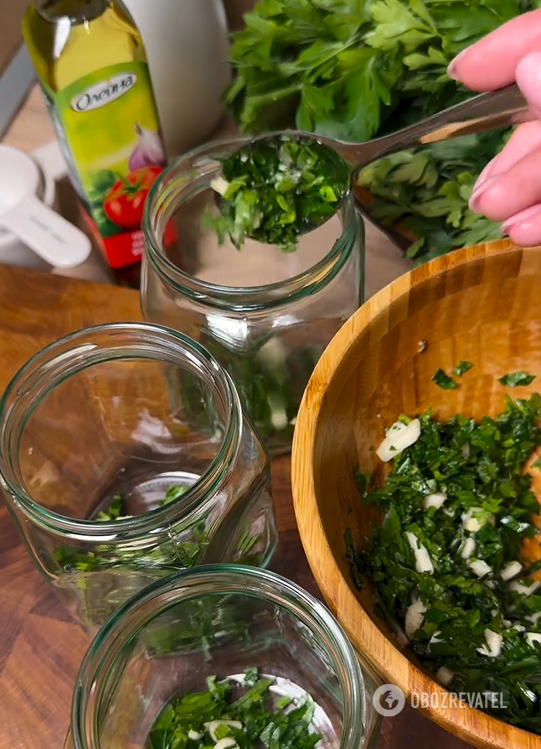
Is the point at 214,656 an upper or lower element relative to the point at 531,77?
lower

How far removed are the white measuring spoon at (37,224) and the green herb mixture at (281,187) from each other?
163mm

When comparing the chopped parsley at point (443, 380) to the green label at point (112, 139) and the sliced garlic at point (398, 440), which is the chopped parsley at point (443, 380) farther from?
the green label at point (112, 139)

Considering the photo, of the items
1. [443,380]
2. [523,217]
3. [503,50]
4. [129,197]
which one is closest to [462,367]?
[443,380]

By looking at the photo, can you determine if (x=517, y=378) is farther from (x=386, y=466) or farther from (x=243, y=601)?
(x=243, y=601)

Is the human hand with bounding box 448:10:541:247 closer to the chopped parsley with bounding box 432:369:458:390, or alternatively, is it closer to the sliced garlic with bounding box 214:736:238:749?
the chopped parsley with bounding box 432:369:458:390

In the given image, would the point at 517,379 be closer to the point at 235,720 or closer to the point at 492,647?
the point at 492,647

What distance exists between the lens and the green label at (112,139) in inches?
25.3

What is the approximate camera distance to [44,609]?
611 mm

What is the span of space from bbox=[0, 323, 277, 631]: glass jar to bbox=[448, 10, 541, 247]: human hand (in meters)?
0.24

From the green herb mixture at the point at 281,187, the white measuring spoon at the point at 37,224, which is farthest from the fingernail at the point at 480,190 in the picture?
the white measuring spoon at the point at 37,224

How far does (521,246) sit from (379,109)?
20cm

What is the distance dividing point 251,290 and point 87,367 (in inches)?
6.1

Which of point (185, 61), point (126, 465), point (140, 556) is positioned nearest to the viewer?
point (140, 556)

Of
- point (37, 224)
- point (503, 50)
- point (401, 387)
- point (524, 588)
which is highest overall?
point (503, 50)
